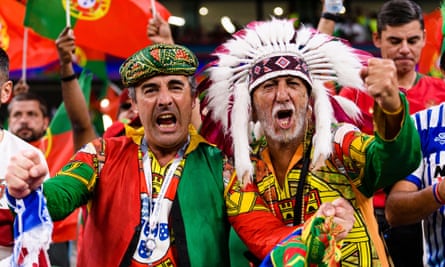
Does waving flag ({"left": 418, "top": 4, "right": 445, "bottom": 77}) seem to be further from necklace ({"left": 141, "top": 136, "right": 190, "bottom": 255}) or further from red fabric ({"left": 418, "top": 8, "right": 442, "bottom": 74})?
necklace ({"left": 141, "top": 136, "right": 190, "bottom": 255})

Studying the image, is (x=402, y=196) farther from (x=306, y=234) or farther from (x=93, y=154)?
(x=93, y=154)

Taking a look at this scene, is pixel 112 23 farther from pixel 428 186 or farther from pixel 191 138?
pixel 428 186

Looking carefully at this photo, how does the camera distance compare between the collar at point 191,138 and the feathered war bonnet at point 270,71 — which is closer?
the feathered war bonnet at point 270,71

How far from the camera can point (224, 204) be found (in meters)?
3.47

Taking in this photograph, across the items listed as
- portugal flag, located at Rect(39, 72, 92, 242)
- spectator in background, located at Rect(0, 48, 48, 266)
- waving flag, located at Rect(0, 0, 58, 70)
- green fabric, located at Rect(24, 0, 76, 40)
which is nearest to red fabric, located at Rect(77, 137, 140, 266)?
spectator in background, located at Rect(0, 48, 48, 266)

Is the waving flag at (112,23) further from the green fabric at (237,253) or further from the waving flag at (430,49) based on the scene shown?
the green fabric at (237,253)

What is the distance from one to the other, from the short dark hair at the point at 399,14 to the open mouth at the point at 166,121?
176cm

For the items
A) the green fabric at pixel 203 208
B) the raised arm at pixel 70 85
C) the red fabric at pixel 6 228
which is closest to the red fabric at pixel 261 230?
the green fabric at pixel 203 208

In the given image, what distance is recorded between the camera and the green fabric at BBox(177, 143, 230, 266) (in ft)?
11.1

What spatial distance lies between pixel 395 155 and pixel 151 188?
1.09 meters

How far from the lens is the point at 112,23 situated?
5746mm

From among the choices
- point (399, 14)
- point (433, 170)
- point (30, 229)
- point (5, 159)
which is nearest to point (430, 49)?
point (399, 14)

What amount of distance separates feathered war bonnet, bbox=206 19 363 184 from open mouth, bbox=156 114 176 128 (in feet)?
0.72

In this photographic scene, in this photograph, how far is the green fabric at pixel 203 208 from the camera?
337cm
